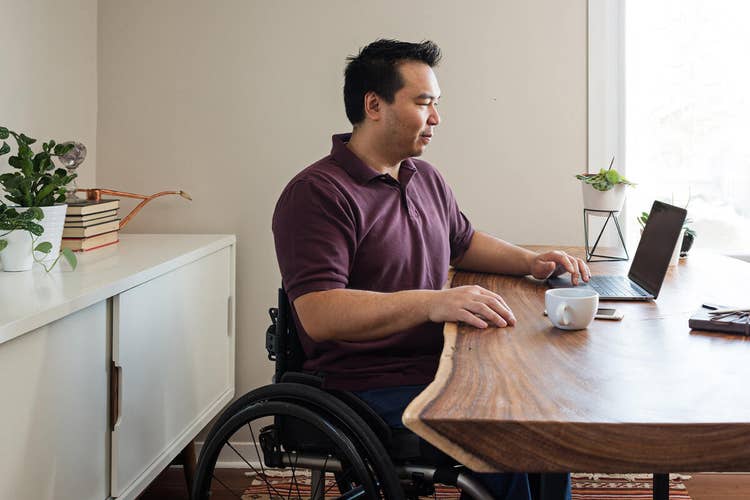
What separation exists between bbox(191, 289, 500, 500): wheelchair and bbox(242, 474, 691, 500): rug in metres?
1.00

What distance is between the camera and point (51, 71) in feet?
8.98

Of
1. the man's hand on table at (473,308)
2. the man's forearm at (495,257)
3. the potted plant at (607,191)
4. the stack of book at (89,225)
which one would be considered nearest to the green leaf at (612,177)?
the potted plant at (607,191)

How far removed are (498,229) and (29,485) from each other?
1843 millimetres

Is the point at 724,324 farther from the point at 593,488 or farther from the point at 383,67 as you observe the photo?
the point at 593,488

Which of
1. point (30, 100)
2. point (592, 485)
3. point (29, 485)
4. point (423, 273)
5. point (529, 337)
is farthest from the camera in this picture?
point (592, 485)

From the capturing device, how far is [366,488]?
1.58 meters

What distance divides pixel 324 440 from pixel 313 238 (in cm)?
41

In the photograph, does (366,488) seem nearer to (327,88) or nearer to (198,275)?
(198,275)

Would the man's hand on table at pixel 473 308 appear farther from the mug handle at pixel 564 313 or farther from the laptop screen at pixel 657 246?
the laptop screen at pixel 657 246

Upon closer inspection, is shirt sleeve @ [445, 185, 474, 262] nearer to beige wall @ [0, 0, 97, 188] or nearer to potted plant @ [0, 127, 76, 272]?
potted plant @ [0, 127, 76, 272]

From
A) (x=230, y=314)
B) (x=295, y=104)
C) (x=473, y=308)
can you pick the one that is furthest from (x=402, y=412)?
(x=295, y=104)

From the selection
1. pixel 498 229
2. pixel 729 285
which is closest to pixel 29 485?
pixel 729 285

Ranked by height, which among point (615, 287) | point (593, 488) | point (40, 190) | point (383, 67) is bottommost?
point (593, 488)

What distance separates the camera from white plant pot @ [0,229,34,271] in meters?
2.01
